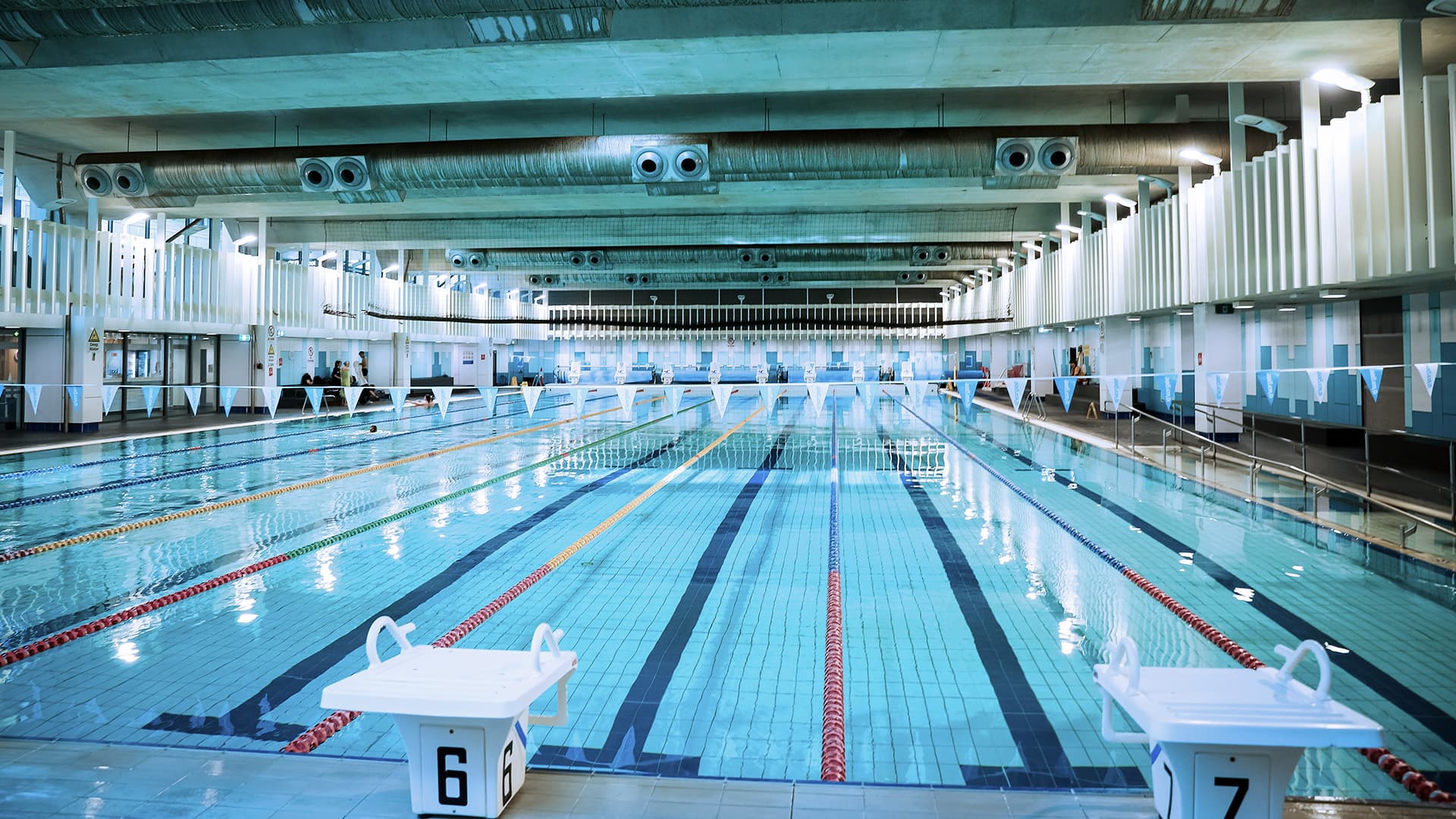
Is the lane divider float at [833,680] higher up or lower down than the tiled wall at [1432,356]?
lower down

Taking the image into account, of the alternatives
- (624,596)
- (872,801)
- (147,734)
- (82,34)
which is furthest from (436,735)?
(82,34)

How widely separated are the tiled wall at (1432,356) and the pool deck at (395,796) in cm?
1008

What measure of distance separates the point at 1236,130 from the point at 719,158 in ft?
19.5

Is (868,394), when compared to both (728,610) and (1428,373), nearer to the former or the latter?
(1428,373)

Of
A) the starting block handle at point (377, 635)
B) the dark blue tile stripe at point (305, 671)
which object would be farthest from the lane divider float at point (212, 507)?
the starting block handle at point (377, 635)

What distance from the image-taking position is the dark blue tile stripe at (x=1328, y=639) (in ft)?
11.5

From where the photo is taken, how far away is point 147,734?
338 centimetres

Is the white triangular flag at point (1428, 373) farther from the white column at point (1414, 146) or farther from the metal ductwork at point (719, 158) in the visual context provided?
the metal ductwork at point (719, 158)

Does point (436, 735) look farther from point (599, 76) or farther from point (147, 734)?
point (599, 76)

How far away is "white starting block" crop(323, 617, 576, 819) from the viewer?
2.23m

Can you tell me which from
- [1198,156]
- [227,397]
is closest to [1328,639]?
[1198,156]

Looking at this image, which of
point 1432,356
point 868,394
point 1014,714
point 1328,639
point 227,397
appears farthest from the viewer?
point 868,394

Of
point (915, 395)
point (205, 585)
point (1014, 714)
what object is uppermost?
point (915, 395)

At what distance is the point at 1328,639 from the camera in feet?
14.7
